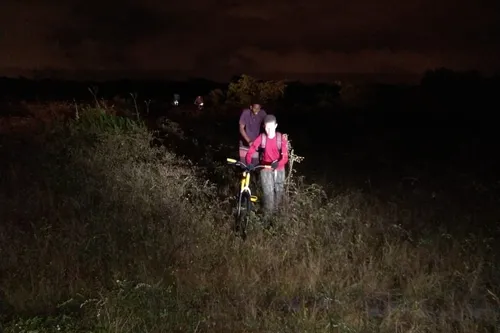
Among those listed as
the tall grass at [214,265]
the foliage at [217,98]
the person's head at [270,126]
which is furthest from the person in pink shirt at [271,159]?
the foliage at [217,98]

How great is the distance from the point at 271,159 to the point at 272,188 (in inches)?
16.5

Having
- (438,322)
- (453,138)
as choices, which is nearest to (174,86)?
(453,138)

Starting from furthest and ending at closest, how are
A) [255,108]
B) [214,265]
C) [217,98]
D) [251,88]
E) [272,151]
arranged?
[217,98] < [251,88] < [255,108] < [272,151] < [214,265]

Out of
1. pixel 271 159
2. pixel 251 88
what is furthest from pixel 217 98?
pixel 271 159

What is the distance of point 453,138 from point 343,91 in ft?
82.0

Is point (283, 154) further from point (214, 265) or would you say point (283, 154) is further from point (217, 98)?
point (217, 98)

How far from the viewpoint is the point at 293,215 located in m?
7.89

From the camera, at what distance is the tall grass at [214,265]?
5.24m

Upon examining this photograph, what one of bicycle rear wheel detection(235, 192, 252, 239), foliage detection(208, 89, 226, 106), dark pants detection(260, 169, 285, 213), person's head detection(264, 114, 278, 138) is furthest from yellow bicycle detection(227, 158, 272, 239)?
foliage detection(208, 89, 226, 106)

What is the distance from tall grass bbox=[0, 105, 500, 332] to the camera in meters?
5.24

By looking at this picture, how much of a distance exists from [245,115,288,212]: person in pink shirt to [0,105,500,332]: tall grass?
28 centimetres

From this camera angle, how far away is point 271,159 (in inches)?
324

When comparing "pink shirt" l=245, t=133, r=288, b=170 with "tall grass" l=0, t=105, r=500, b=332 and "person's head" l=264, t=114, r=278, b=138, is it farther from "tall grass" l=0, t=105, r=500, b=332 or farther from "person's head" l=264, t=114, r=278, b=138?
"tall grass" l=0, t=105, r=500, b=332

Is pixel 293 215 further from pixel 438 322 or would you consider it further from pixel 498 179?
pixel 498 179
